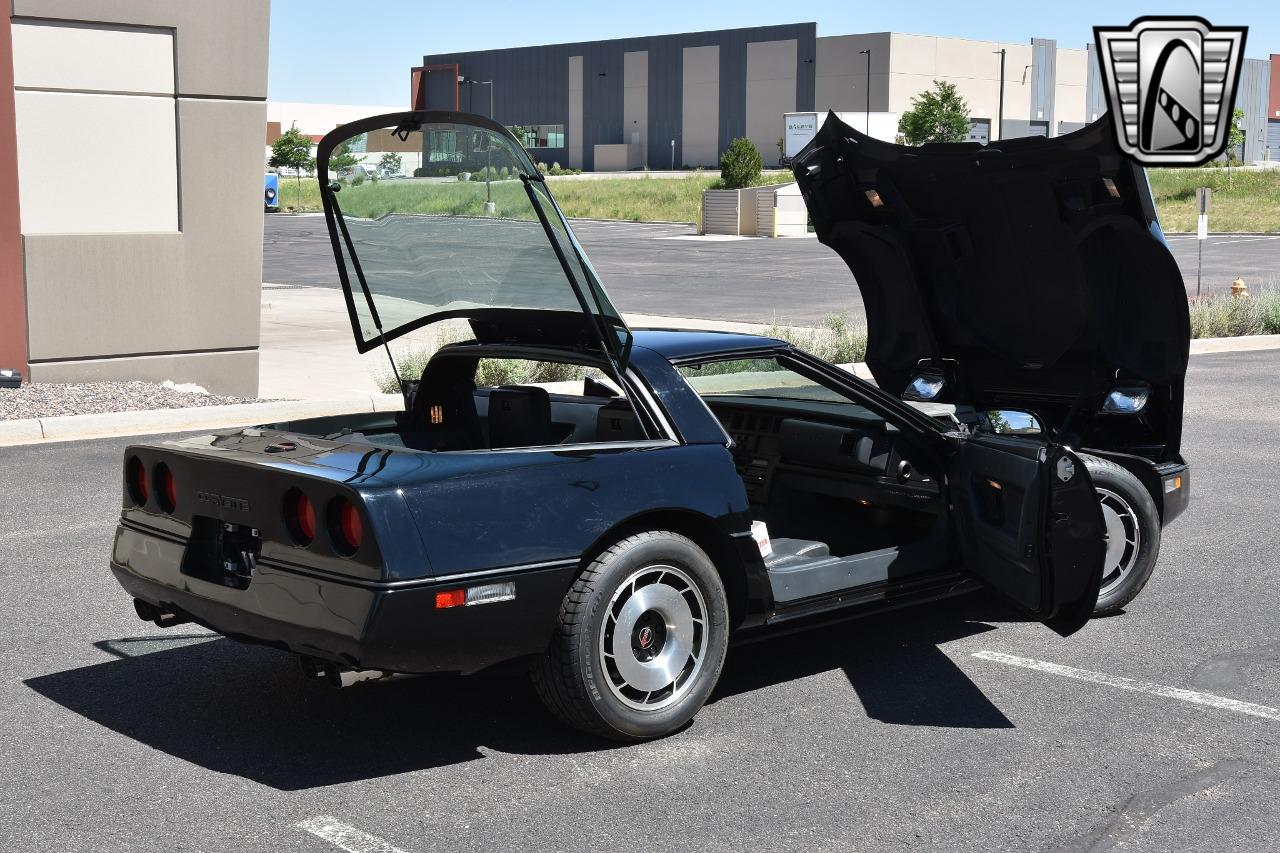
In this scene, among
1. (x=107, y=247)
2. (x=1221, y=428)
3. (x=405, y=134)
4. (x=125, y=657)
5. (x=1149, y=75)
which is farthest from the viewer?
(x=107, y=247)

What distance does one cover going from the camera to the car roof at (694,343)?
5328 millimetres

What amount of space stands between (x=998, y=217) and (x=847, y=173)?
81 cm

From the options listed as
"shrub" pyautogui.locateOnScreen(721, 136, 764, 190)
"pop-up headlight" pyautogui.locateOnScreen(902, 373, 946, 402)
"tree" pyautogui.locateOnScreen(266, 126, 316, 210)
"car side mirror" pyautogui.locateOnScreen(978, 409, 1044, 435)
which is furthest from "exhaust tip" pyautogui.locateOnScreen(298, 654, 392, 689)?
"tree" pyautogui.locateOnScreen(266, 126, 316, 210)

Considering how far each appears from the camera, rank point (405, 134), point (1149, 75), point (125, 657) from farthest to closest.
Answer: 1. point (1149, 75)
2. point (125, 657)
3. point (405, 134)

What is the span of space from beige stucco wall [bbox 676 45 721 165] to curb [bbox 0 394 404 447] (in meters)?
96.7

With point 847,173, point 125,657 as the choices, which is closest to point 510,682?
point 125,657

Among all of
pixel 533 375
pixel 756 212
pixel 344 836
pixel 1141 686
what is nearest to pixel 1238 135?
pixel 756 212

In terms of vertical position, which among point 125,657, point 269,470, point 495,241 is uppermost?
point 495,241

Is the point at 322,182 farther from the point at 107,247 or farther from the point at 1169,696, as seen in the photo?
the point at 107,247

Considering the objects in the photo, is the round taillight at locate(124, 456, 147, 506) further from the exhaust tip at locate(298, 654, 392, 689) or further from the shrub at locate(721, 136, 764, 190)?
the shrub at locate(721, 136, 764, 190)

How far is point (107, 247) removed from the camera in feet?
43.3

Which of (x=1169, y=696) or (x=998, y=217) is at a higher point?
(x=998, y=217)

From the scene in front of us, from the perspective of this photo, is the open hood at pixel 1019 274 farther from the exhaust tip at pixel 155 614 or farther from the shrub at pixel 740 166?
the shrub at pixel 740 166

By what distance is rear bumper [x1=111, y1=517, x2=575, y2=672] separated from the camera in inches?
172
